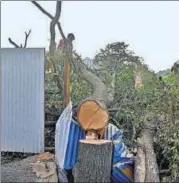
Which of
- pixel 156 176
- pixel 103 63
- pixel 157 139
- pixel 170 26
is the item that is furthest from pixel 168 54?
pixel 156 176

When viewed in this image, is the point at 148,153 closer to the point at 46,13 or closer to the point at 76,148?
the point at 76,148

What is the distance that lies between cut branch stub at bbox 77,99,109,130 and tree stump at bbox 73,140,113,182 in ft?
1.09

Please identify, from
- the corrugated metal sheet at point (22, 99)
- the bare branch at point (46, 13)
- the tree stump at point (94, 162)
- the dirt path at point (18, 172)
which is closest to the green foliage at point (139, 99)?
the corrugated metal sheet at point (22, 99)

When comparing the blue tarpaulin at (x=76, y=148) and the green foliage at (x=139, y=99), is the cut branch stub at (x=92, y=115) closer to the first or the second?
the blue tarpaulin at (x=76, y=148)

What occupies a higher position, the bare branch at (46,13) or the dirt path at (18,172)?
the bare branch at (46,13)

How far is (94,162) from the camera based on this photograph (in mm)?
3105

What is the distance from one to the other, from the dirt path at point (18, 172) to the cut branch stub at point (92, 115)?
0.78m

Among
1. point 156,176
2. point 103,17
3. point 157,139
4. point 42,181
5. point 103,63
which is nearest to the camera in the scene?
point 156,176

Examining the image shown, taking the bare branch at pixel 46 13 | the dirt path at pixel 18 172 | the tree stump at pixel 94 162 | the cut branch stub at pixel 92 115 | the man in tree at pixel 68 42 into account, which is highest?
the bare branch at pixel 46 13

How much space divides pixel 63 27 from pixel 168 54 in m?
1.96

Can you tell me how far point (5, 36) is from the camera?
5113 mm

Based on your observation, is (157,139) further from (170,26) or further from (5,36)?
(5,36)

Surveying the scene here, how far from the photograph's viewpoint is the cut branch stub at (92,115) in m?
3.49

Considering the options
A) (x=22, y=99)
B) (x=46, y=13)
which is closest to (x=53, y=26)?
(x=46, y=13)
